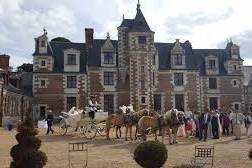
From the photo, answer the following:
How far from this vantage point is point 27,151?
9.47 metres

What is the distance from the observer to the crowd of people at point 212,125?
72.5 feet

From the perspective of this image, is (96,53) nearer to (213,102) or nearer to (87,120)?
(213,102)

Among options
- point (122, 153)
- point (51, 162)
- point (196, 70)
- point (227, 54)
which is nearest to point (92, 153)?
point (122, 153)

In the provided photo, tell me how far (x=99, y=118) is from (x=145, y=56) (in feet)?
71.8

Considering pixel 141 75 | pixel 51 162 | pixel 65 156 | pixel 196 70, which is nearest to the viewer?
pixel 51 162

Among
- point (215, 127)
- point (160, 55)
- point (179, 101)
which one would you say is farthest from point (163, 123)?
point (160, 55)

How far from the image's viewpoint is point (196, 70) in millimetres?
47969

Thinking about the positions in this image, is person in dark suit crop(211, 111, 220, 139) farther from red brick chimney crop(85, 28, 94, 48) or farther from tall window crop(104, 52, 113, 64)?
red brick chimney crop(85, 28, 94, 48)

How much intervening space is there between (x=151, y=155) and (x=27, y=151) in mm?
2797

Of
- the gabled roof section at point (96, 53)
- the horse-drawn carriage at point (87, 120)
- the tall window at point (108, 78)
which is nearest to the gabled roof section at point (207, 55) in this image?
the gabled roof section at point (96, 53)

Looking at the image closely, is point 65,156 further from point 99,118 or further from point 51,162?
point 99,118

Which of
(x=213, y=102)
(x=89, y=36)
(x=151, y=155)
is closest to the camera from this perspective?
(x=151, y=155)

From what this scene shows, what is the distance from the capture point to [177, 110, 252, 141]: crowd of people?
72.5 feet

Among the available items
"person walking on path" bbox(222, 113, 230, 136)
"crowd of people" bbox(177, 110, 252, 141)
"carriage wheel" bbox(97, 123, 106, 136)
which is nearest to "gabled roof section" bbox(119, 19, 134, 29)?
"carriage wheel" bbox(97, 123, 106, 136)
